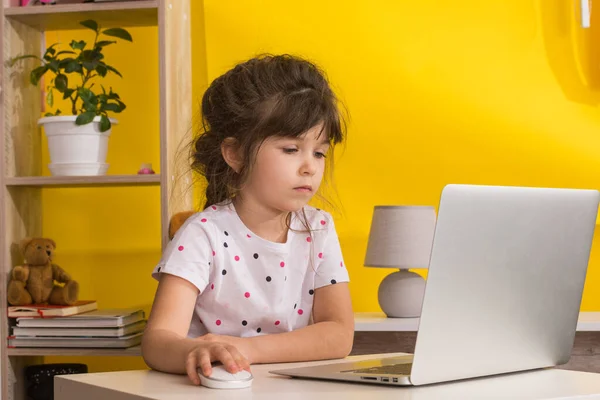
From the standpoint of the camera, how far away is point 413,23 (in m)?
2.88

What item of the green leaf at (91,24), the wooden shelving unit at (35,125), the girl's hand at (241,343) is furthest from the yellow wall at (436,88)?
the girl's hand at (241,343)

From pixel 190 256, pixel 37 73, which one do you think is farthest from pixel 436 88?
pixel 190 256

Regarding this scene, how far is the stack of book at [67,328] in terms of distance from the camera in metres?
2.54

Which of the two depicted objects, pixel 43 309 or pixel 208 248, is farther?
pixel 43 309

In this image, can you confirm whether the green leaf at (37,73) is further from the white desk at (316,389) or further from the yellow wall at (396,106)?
the white desk at (316,389)

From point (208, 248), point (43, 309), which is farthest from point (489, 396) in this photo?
point (43, 309)

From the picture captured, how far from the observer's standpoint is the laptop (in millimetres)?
1004

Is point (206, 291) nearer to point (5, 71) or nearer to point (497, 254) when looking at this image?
point (497, 254)

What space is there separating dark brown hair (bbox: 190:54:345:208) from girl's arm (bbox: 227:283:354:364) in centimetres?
28

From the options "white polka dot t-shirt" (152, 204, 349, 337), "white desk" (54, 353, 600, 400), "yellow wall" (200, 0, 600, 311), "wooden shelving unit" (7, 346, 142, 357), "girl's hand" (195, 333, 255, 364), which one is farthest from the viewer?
"yellow wall" (200, 0, 600, 311)

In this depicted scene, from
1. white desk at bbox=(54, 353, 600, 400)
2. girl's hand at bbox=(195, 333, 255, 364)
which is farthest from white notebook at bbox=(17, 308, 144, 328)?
white desk at bbox=(54, 353, 600, 400)

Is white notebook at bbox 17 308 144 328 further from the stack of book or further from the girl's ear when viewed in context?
the girl's ear

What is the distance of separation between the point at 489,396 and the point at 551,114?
1993mm

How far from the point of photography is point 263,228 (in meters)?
1.69
